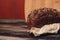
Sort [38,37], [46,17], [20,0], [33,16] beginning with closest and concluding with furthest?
[38,37]
[46,17]
[33,16]
[20,0]

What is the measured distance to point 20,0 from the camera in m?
1.98

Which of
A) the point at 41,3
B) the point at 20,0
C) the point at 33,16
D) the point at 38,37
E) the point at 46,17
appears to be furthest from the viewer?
the point at 20,0

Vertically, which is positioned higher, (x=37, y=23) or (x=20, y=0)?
(x=20, y=0)

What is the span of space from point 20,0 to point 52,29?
86cm

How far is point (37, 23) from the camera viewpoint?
1.48m

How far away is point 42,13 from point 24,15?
54 centimetres

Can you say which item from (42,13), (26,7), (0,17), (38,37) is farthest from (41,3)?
(38,37)

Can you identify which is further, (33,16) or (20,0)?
(20,0)

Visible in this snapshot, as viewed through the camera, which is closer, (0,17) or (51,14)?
(51,14)

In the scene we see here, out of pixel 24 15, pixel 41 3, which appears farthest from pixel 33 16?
pixel 24 15

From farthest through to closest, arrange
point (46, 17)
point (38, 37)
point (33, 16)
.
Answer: point (33, 16), point (46, 17), point (38, 37)

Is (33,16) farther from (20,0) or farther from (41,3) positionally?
(20,0)

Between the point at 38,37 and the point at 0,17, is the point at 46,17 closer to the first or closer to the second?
the point at 38,37

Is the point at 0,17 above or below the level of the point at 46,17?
below
